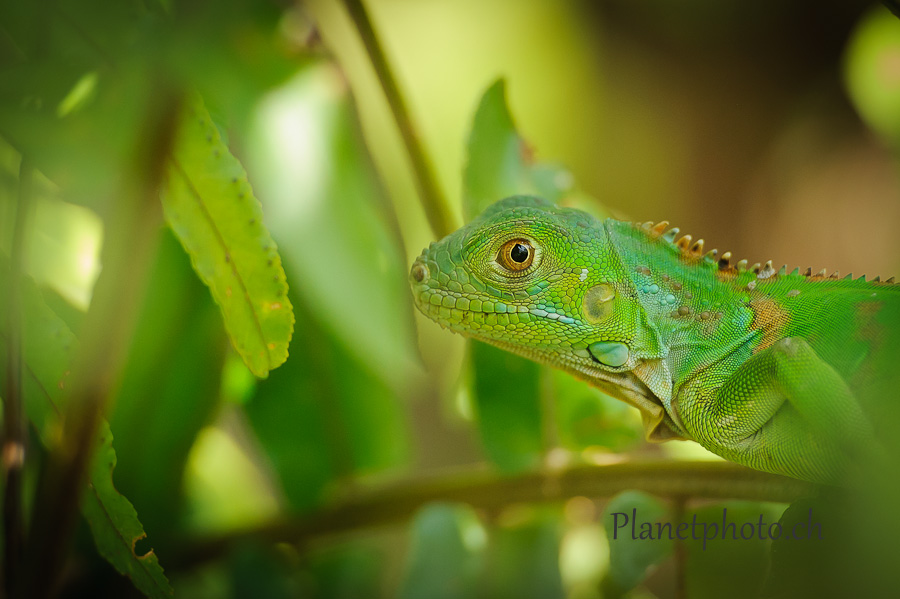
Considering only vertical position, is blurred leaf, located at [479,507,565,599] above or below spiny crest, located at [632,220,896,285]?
below

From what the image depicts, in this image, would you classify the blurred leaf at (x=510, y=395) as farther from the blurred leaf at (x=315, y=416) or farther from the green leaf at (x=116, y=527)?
the green leaf at (x=116, y=527)

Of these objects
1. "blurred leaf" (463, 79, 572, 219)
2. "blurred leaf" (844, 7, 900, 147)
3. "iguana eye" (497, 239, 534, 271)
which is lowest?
"iguana eye" (497, 239, 534, 271)

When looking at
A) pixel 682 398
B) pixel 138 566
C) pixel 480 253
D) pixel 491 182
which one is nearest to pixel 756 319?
pixel 682 398

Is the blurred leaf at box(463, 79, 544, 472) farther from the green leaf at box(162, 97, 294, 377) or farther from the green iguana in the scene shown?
the green leaf at box(162, 97, 294, 377)

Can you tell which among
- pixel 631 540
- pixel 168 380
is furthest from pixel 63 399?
pixel 631 540

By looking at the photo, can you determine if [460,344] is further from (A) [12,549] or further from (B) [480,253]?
(A) [12,549]

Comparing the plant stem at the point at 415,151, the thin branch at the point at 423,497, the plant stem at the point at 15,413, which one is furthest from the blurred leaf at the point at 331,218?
the plant stem at the point at 15,413

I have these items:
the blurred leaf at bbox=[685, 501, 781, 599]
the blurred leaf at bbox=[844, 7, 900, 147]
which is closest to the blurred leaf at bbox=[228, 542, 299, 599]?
the blurred leaf at bbox=[685, 501, 781, 599]
